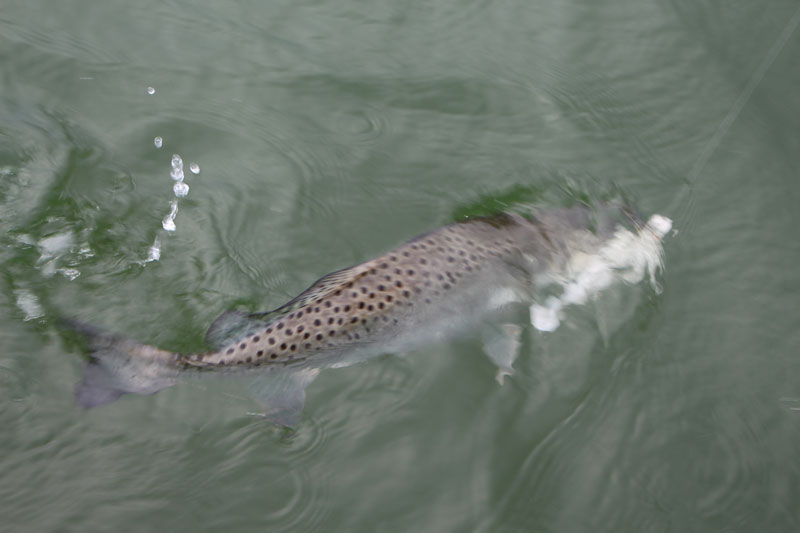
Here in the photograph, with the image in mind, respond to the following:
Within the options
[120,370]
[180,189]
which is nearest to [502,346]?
[120,370]

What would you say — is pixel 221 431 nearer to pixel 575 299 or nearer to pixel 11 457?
pixel 11 457

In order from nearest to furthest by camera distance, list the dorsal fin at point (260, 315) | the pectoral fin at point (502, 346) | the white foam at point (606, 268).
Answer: the dorsal fin at point (260, 315) → the pectoral fin at point (502, 346) → the white foam at point (606, 268)

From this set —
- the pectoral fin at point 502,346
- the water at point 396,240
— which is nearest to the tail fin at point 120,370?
the water at point 396,240

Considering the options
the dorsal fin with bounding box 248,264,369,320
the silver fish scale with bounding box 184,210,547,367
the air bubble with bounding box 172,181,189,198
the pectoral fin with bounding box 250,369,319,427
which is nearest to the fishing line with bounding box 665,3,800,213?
the silver fish scale with bounding box 184,210,547,367

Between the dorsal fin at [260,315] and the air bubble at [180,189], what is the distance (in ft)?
4.81

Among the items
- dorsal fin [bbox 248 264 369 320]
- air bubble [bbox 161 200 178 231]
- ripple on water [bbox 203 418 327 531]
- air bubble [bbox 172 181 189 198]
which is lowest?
ripple on water [bbox 203 418 327 531]

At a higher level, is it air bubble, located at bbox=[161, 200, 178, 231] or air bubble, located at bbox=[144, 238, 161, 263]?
Answer: air bubble, located at bbox=[161, 200, 178, 231]

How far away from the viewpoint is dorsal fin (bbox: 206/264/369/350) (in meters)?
4.39

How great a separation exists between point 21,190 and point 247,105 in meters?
2.02

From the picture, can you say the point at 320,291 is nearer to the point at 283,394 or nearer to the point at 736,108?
the point at 283,394

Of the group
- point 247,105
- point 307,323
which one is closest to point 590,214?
point 307,323

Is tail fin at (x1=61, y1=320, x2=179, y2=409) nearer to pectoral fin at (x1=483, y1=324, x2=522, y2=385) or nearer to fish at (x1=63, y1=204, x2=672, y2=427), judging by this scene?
fish at (x1=63, y1=204, x2=672, y2=427)

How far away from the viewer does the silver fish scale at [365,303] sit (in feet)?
14.0

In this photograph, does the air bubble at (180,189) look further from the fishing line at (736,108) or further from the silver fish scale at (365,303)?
the fishing line at (736,108)
